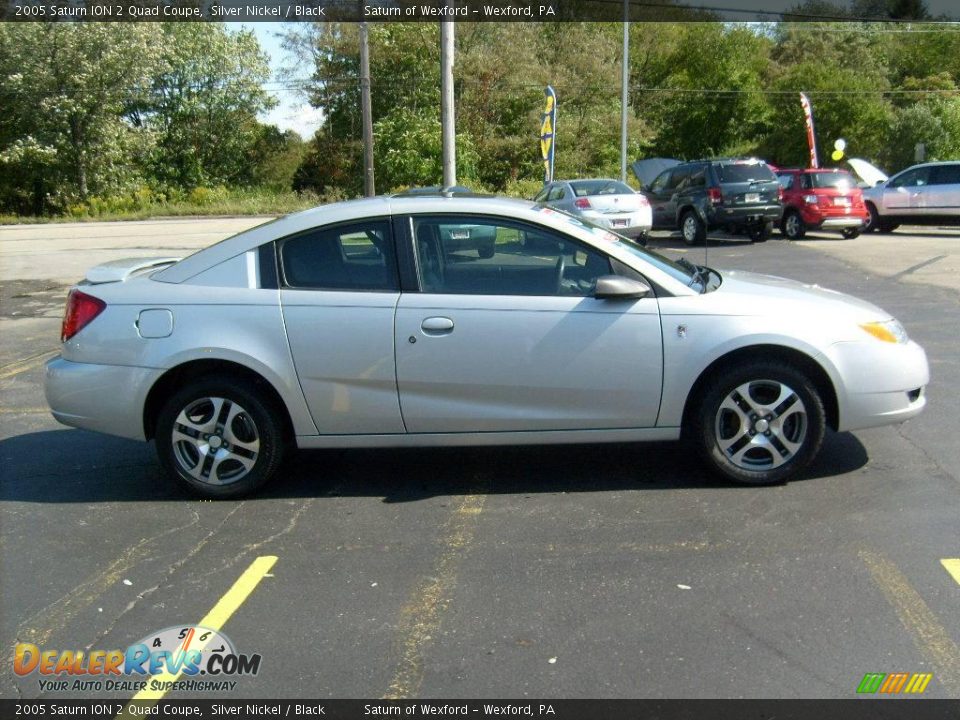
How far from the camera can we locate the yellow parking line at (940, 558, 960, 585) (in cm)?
417

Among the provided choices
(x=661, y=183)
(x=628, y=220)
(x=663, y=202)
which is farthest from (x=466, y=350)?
(x=661, y=183)

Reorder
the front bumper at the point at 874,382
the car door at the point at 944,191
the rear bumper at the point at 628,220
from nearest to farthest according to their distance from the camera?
the front bumper at the point at 874,382 < the rear bumper at the point at 628,220 < the car door at the point at 944,191

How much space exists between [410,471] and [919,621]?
302cm

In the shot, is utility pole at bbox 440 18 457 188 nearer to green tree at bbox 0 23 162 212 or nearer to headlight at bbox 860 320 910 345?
headlight at bbox 860 320 910 345

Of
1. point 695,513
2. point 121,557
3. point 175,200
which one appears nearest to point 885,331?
point 695,513

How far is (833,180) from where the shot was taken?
70.2 ft

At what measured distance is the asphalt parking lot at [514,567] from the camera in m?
3.55

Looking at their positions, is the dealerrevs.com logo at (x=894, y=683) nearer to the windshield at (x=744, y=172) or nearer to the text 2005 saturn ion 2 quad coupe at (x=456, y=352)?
the text 2005 saturn ion 2 quad coupe at (x=456, y=352)

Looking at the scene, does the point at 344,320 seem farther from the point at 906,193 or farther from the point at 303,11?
the point at 303,11

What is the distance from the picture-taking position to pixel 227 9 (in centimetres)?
4709

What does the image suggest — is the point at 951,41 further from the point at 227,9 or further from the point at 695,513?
the point at 695,513

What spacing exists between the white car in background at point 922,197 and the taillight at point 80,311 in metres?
20.6

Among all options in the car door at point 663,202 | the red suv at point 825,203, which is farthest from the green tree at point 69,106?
the red suv at point 825,203
